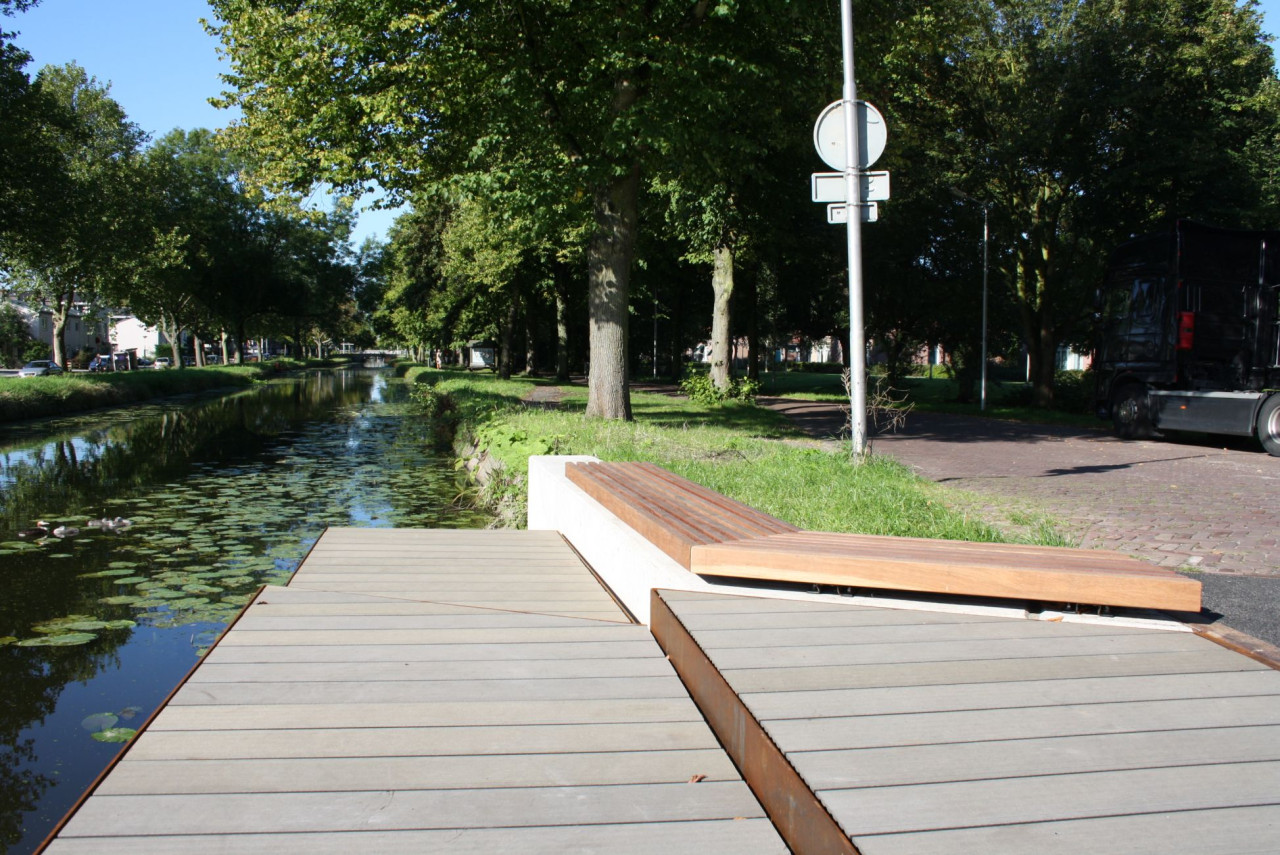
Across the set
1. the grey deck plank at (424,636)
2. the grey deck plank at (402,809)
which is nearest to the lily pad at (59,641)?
the grey deck plank at (424,636)

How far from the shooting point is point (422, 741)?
A: 268cm

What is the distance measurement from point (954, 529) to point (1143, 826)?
3.77 meters

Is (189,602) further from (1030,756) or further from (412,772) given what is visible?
(1030,756)

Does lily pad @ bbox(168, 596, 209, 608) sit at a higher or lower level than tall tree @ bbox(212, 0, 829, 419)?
lower

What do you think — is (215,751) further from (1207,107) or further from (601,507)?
(1207,107)

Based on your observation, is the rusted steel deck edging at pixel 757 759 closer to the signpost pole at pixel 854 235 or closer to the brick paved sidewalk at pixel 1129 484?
the brick paved sidewalk at pixel 1129 484

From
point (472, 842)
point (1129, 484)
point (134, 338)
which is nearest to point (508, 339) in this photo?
point (1129, 484)

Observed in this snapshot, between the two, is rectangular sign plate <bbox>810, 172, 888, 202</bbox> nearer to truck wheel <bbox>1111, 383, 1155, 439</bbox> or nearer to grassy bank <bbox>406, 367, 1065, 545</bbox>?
grassy bank <bbox>406, 367, 1065, 545</bbox>

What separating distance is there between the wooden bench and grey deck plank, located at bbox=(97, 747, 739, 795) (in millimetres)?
1218

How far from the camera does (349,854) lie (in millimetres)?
2082

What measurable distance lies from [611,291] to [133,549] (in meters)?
7.93

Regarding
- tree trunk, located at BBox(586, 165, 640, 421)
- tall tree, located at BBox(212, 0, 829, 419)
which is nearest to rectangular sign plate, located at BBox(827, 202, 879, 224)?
tall tree, located at BBox(212, 0, 829, 419)

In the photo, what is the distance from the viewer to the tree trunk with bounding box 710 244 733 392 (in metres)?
23.8

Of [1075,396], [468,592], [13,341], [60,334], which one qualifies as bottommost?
[1075,396]
